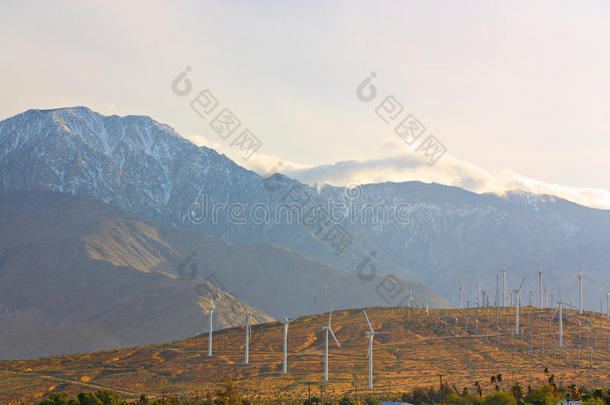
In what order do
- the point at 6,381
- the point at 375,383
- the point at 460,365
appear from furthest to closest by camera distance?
the point at 460,365
the point at 6,381
the point at 375,383

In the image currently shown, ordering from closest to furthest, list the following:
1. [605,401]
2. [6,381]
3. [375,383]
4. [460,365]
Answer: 1. [605,401]
2. [375,383]
3. [6,381]
4. [460,365]

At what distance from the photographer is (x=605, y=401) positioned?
11556 centimetres

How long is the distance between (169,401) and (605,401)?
6727 centimetres

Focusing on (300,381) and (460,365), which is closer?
(300,381)

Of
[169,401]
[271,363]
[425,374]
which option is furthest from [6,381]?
[425,374]

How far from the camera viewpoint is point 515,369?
191 m

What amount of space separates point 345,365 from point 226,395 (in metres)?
78.8

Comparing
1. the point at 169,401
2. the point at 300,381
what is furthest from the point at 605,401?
the point at 300,381

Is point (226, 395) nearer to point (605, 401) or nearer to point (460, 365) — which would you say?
point (605, 401)

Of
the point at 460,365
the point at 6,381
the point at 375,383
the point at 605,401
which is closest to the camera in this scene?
the point at 605,401

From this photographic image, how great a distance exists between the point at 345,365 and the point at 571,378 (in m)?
55.1

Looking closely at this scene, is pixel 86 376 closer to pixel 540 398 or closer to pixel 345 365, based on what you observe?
pixel 345 365

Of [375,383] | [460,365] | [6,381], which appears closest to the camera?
[375,383]

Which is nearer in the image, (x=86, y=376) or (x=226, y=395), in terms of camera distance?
(x=226, y=395)
